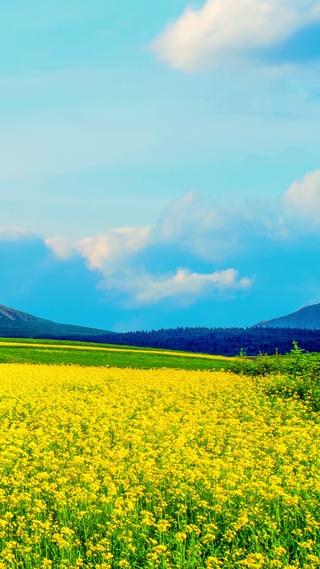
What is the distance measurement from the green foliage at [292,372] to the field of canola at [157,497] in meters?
5.81

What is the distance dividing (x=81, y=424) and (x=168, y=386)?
8.92 meters

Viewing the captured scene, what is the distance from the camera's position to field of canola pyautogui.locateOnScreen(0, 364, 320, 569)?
8.80m

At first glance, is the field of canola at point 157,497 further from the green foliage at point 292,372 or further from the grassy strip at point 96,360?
the grassy strip at point 96,360

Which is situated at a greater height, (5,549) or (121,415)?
(121,415)

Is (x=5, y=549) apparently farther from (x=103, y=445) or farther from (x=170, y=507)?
(x=103, y=445)

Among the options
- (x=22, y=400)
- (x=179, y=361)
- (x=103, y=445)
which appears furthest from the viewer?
(x=179, y=361)

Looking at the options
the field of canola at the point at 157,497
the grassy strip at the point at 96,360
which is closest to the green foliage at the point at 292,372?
the field of canola at the point at 157,497

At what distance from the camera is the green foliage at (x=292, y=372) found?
23266mm

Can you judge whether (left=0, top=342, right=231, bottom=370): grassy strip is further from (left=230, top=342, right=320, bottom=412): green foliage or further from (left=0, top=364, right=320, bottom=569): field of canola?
(left=0, top=364, right=320, bottom=569): field of canola

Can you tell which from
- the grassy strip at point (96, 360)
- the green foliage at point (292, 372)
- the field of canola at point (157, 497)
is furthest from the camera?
the grassy strip at point (96, 360)

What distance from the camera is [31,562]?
29.3ft

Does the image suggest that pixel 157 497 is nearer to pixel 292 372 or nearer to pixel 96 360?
pixel 292 372

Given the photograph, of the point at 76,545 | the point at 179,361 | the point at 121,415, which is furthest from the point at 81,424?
the point at 179,361

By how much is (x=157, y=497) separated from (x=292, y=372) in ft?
58.5
